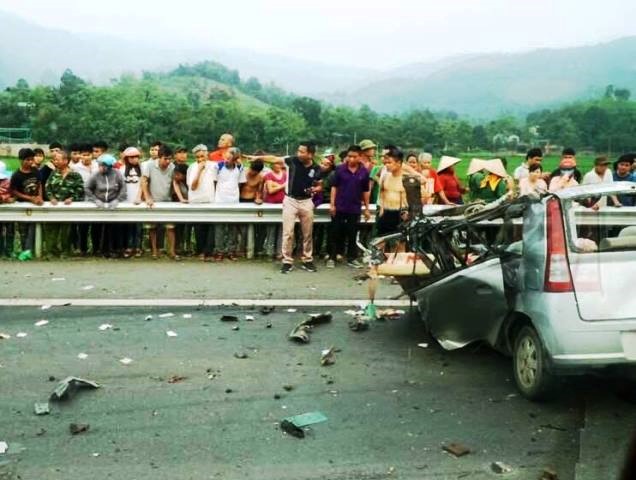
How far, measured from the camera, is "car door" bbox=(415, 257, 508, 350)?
625 centimetres

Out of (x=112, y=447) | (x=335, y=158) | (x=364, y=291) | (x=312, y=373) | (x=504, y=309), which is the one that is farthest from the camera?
(x=335, y=158)

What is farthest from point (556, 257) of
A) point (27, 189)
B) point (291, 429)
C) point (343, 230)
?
point (27, 189)

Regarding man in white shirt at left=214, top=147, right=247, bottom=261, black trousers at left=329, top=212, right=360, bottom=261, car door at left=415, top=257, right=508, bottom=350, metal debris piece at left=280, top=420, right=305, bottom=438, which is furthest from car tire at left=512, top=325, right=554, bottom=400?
man in white shirt at left=214, top=147, right=247, bottom=261

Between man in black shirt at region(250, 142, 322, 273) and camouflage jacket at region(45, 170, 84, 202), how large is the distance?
10.7 ft

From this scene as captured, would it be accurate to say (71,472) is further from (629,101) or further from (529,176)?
(629,101)

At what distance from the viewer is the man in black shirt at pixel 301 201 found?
37.1ft

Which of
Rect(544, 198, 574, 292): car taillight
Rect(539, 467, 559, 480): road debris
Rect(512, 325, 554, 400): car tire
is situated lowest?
Rect(539, 467, 559, 480): road debris

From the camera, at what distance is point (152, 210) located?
474 inches

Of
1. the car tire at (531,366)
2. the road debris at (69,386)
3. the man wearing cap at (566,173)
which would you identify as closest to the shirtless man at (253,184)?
the man wearing cap at (566,173)

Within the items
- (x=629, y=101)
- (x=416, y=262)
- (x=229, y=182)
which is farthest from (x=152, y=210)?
(x=629, y=101)

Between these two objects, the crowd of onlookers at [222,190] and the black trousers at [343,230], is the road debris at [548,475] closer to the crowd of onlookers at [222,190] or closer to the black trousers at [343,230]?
the crowd of onlookers at [222,190]

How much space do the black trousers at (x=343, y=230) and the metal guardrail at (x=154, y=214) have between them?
17.1 inches

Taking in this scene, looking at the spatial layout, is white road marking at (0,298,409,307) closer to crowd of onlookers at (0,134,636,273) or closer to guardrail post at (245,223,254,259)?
crowd of onlookers at (0,134,636,273)

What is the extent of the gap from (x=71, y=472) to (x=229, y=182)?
815 cm
